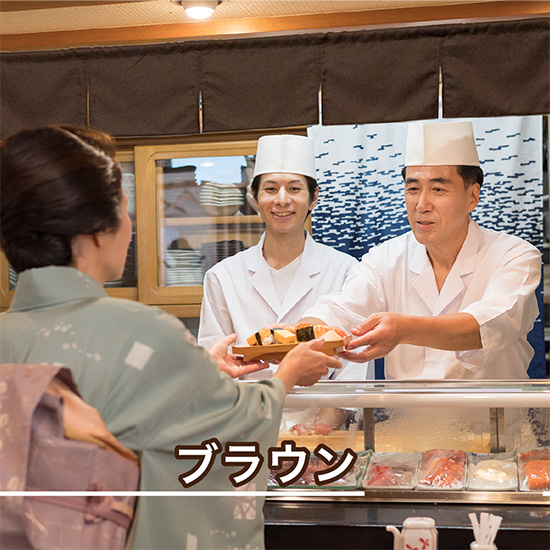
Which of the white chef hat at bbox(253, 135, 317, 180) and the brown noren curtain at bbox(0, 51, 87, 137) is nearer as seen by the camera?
the brown noren curtain at bbox(0, 51, 87, 137)

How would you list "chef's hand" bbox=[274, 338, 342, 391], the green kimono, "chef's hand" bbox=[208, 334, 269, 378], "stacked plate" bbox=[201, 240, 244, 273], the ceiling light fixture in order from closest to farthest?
the green kimono, "chef's hand" bbox=[274, 338, 342, 391], "chef's hand" bbox=[208, 334, 269, 378], the ceiling light fixture, "stacked plate" bbox=[201, 240, 244, 273]

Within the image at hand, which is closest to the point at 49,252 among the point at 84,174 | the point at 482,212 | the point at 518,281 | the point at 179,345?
the point at 84,174

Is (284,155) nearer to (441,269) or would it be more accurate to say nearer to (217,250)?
(217,250)

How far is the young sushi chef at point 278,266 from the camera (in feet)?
11.1

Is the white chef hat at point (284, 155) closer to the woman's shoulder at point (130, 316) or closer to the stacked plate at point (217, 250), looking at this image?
the stacked plate at point (217, 250)

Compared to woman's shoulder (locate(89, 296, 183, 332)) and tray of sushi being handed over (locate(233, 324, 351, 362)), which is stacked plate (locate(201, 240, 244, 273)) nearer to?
tray of sushi being handed over (locate(233, 324, 351, 362))

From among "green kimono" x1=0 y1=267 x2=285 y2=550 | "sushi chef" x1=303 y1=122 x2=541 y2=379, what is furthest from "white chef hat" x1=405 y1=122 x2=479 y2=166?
"green kimono" x1=0 y1=267 x2=285 y2=550

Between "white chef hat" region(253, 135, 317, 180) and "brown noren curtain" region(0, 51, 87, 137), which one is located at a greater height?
"brown noren curtain" region(0, 51, 87, 137)

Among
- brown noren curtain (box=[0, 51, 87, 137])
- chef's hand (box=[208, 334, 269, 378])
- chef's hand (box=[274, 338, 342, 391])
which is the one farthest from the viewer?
brown noren curtain (box=[0, 51, 87, 137])

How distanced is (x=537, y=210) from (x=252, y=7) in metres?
1.66

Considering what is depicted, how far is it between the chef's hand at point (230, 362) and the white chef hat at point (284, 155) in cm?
139

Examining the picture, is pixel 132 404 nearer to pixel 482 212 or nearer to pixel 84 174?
pixel 84 174

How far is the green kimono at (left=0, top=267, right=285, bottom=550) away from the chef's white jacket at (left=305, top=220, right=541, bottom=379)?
1.40 metres

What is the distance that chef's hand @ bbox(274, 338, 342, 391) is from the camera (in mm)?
1742
